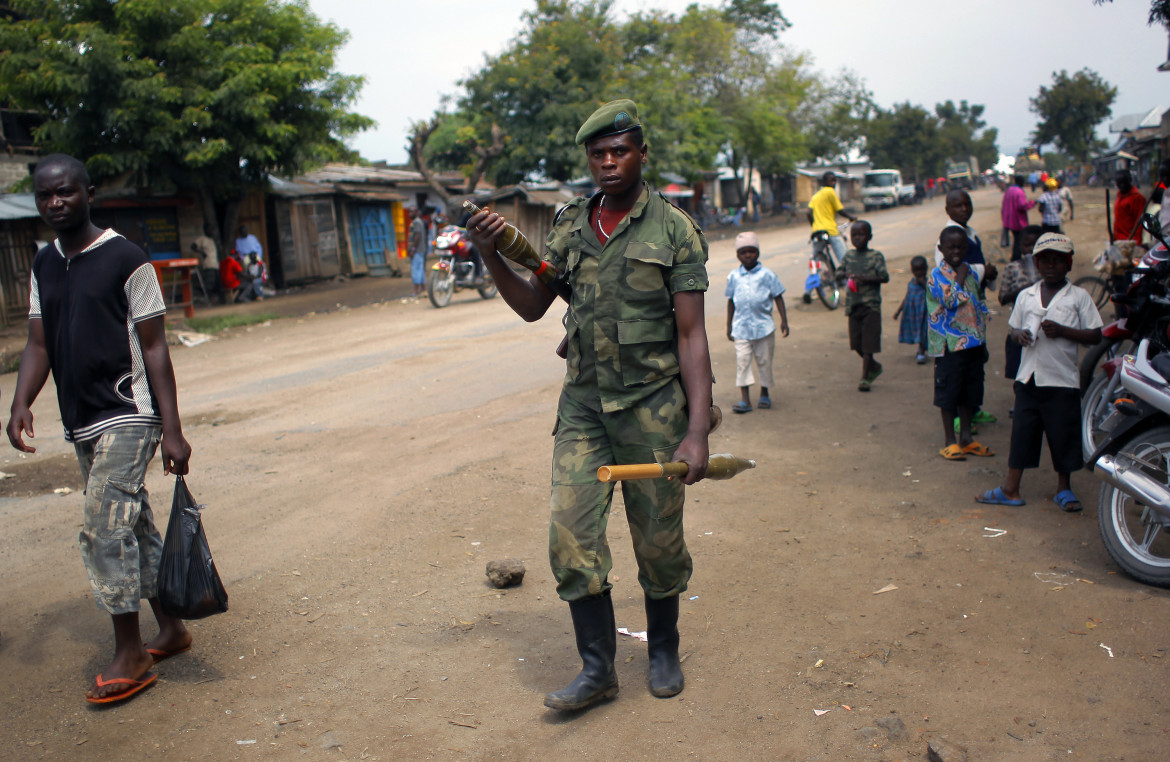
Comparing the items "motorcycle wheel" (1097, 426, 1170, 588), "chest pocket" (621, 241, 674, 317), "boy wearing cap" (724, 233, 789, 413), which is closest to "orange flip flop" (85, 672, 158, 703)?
"chest pocket" (621, 241, 674, 317)

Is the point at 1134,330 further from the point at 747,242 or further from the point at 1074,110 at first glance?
the point at 1074,110

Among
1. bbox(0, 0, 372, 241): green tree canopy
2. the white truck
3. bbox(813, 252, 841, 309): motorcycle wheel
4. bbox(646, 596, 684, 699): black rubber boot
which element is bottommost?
bbox(646, 596, 684, 699): black rubber boot

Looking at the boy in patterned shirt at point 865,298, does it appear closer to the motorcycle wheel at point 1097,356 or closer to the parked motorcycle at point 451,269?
the motorcycle wheel at point 1097,356

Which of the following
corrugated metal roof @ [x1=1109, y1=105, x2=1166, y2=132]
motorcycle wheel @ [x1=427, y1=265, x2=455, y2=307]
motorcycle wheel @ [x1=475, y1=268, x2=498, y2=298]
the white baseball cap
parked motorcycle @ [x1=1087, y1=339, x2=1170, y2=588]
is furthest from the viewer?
corrugated metal roof @ [x1=1109, y1=105, x2=1166, y2=132]

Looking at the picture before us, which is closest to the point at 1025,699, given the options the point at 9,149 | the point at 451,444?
the point at 451,444

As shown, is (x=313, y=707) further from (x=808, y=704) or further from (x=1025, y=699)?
(x=1025, y=699)

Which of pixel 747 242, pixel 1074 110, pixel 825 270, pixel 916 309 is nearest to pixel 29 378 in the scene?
pixel 747 242

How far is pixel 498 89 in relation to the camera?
2720 cm

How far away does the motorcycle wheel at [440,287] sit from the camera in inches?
612

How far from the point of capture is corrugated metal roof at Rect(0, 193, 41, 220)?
48.5ft

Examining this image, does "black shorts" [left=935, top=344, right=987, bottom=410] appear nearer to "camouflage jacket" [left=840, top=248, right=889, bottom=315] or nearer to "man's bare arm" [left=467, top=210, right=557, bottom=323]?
"camouflage jacket" [left=840, top=248, right=889, bottom=315]

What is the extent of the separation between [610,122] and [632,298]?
568 mm

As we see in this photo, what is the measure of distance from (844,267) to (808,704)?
222 inches

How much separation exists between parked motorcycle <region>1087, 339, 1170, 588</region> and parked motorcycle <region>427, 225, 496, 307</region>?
12360 millimetres
